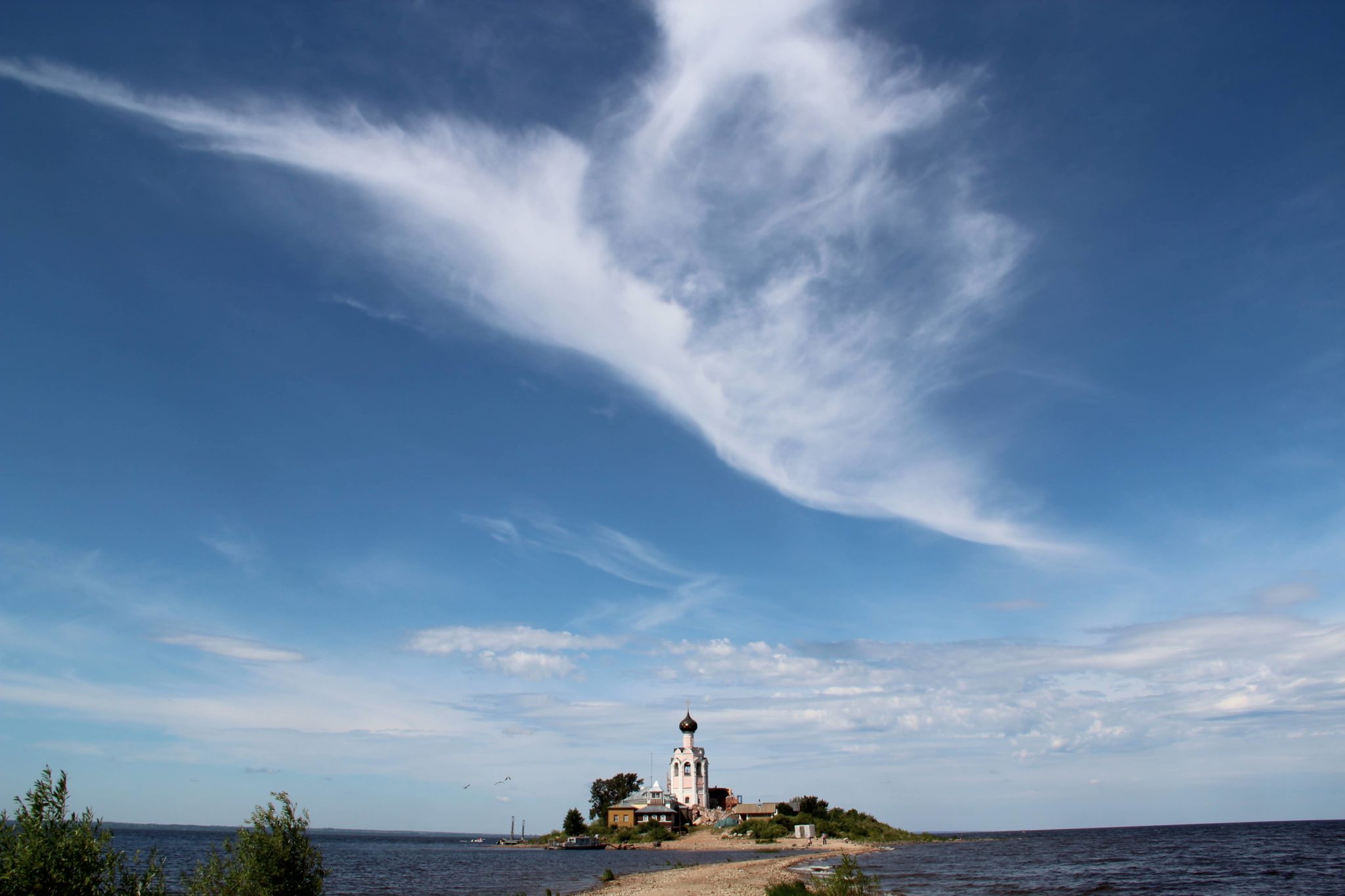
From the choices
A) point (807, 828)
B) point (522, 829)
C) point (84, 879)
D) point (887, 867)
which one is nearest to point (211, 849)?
point (84, 879)

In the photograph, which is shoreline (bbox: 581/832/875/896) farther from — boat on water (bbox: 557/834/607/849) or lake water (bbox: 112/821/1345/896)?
boat on water (bbox: 557/834/607/849)

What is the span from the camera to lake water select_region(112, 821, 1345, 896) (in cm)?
4992

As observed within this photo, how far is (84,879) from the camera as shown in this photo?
17.8m

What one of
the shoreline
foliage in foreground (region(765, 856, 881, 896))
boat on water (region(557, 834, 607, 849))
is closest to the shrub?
foliage in foreground (region(765, 856, 881, 896))

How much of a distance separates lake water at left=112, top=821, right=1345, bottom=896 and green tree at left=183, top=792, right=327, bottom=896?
30.4 metres

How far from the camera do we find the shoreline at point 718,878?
147 feet

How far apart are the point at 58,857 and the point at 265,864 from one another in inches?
Result: 274

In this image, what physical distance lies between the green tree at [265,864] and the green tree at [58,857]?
4.23 metres

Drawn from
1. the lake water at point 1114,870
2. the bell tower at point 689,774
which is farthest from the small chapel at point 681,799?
the lake water at point 1114,870

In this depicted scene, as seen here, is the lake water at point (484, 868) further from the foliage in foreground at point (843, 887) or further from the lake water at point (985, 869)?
the foliage in foreground at point (843, 887)

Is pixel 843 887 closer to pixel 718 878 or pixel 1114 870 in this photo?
pixel 718 878

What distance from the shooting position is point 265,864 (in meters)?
23.5

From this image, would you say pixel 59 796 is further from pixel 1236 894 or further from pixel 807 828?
pixel 807 828

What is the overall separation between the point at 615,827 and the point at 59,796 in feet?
371
